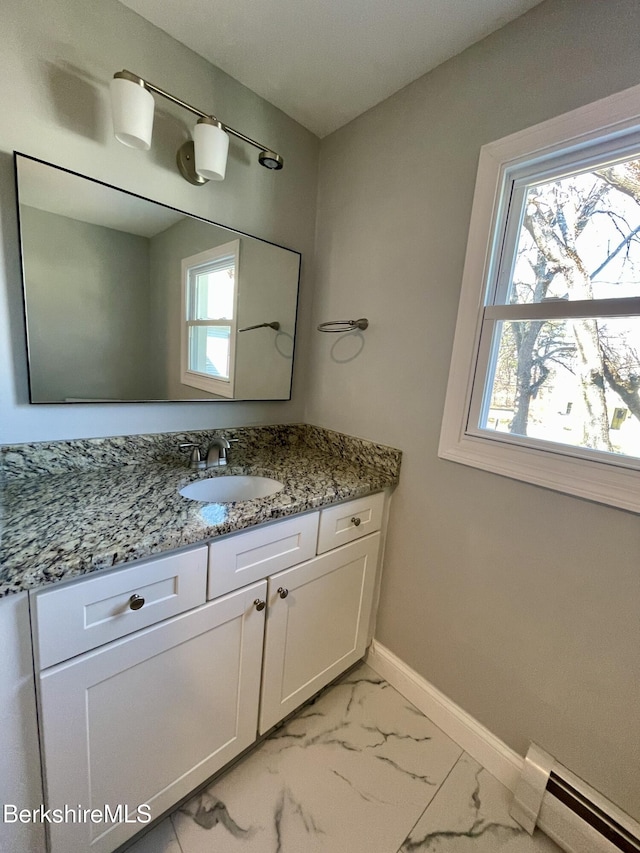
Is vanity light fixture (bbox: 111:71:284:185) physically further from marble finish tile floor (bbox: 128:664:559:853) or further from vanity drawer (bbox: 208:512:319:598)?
marble finish tile floor (bbox: 128:664:559:853)

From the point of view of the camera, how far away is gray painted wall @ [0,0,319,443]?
958 mm

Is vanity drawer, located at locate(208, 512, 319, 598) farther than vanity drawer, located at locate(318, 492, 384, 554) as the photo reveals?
No

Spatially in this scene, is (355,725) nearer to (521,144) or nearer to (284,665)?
(284,665)

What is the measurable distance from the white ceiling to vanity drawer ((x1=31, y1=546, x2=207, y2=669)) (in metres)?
1.56

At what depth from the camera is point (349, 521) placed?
1296 millimetres

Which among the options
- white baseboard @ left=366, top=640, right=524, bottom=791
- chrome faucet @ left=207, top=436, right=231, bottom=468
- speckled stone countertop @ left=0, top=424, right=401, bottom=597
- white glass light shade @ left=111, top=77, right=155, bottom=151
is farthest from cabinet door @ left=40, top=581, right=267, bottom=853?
white glass light shade @ left=111, top=77, right=155, bottom=151

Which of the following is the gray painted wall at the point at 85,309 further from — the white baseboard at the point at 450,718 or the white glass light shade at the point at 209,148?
the white baseboard at the point at 450,718

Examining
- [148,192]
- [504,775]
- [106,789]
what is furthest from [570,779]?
[148,192]

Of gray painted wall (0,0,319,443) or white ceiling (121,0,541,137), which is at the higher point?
white ceiling (121,0,541,137)

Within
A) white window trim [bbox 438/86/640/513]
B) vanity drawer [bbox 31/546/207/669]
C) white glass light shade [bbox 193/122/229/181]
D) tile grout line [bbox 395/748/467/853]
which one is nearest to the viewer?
vanity drawer [bbox 31/546/207/669]

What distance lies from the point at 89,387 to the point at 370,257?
3.89 feet

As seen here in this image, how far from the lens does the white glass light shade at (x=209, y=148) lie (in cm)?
112

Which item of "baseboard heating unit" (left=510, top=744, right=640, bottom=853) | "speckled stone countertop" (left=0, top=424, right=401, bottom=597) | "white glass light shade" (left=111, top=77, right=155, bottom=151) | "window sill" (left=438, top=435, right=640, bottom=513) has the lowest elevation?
"baseboard heating unit" (left=510, top=744, right=640, bottom=853)

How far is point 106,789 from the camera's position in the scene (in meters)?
0.83
